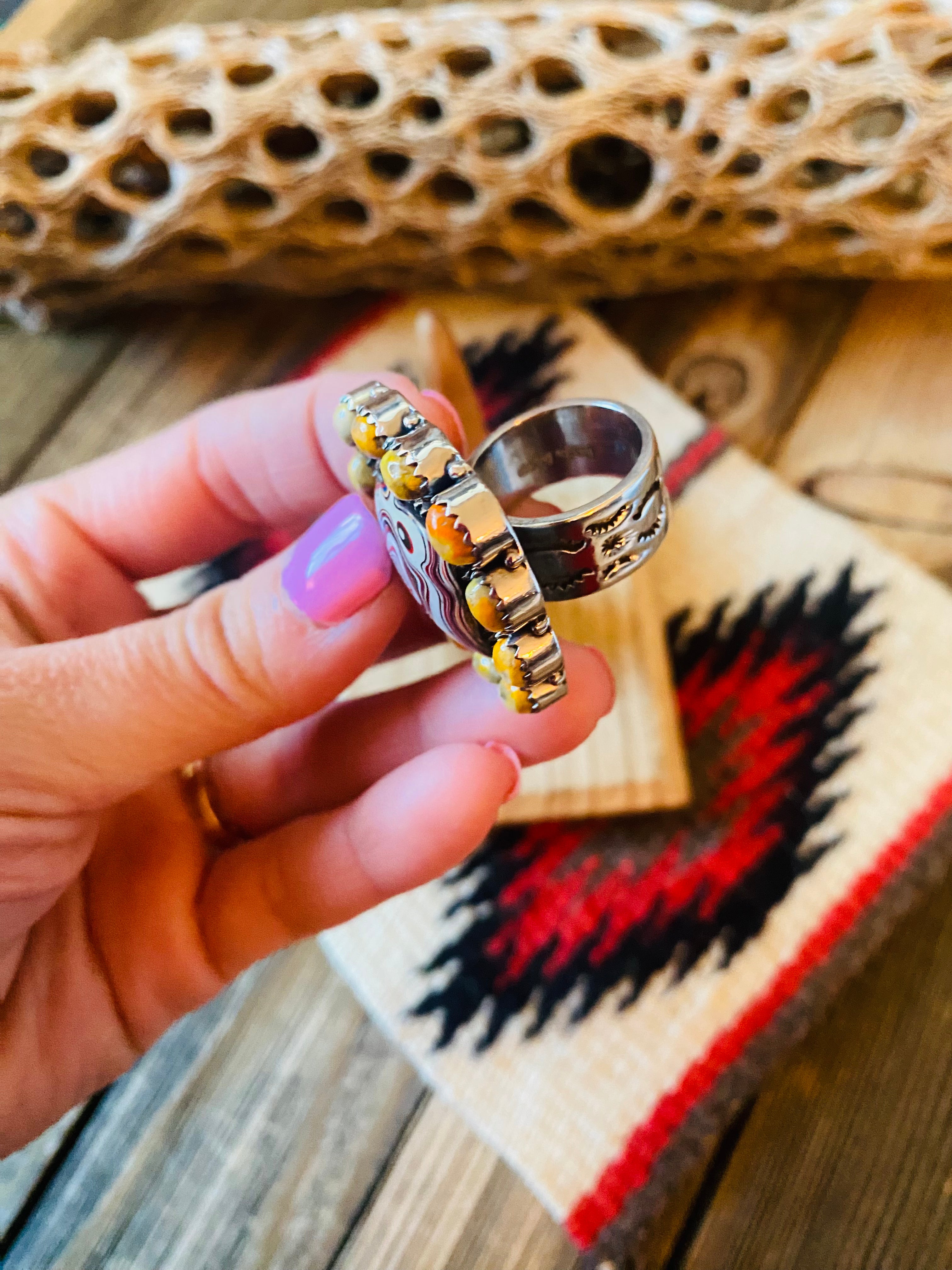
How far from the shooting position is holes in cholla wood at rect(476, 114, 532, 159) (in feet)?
1.98

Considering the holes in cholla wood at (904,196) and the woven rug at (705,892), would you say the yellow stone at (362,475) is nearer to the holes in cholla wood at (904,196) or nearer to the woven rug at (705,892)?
the woven rug at (705,892)

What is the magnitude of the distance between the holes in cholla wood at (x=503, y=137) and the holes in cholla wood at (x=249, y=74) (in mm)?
129

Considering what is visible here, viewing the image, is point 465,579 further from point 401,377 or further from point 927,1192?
point 927,1192

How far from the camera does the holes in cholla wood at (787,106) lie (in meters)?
0.54

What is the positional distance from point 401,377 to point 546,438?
73 mm

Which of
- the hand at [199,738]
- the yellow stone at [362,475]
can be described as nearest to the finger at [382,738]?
the hand at [199,738]

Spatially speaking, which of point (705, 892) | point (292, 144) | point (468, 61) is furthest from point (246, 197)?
point (705, 892)

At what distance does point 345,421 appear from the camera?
1.17 ft

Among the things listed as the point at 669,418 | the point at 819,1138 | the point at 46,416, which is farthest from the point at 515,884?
the point at 46,416

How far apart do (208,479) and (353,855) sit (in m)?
0.21

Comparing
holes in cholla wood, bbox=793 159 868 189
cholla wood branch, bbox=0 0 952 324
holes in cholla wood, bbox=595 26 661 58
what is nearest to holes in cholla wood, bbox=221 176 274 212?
cholla wood branch, bbox=0 0 952 324

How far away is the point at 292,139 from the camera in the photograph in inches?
24.1

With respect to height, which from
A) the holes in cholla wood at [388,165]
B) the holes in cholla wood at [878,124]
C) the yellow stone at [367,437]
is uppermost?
the yellow stone at [367,437]

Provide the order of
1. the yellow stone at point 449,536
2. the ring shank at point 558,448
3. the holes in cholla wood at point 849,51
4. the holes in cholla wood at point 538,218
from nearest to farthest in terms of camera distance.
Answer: the yellow stone at point 449,536
the ring shank at point 558,448
the holes in cholla wood at point 849,51
the holes in cholla wood at point 538,218
